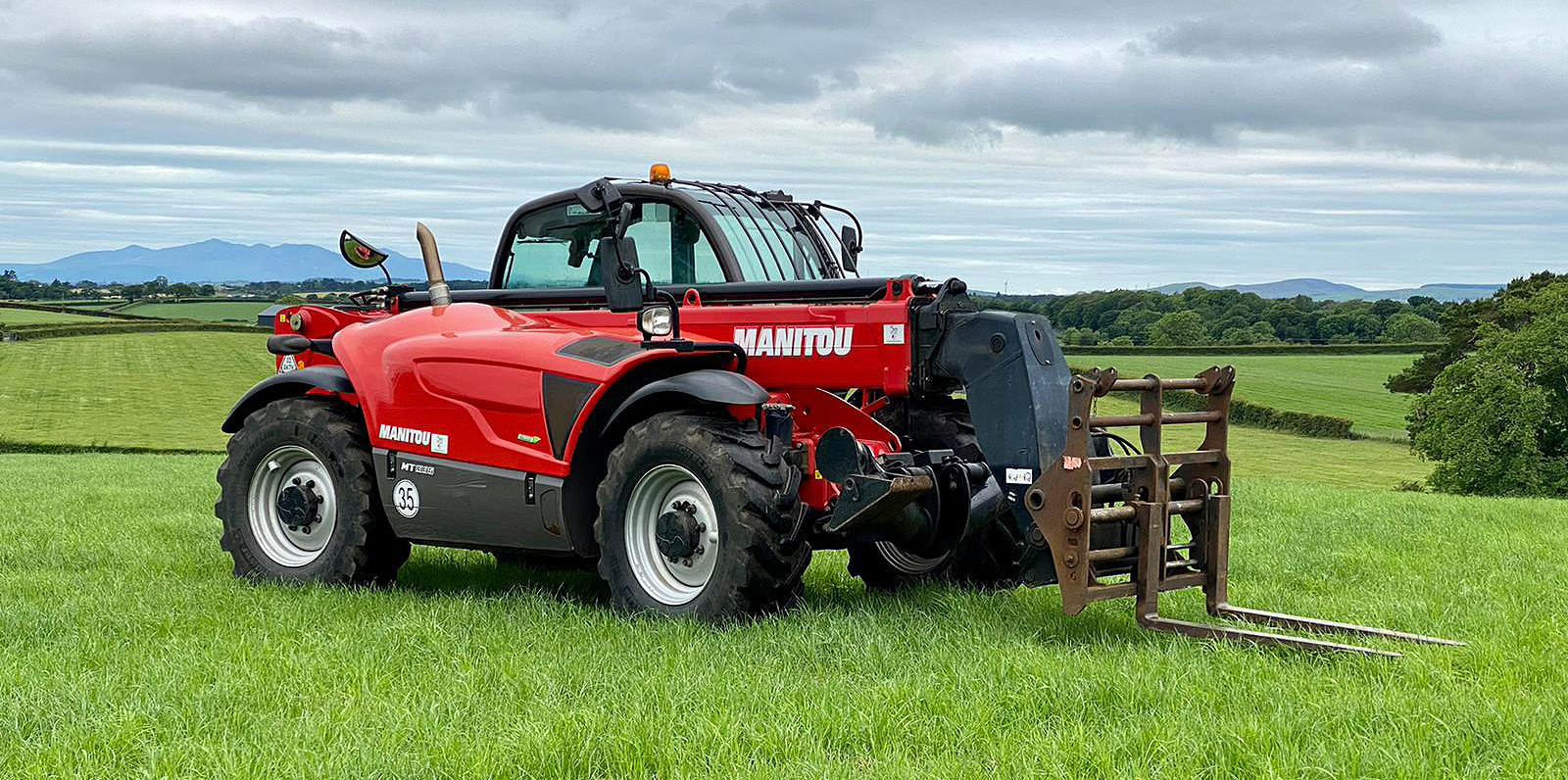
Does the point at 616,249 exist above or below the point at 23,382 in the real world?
above

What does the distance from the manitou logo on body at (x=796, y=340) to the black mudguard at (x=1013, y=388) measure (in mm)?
630

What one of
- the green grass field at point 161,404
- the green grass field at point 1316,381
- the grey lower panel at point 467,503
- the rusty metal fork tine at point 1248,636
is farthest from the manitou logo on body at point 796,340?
the green grass field at point 1316,381

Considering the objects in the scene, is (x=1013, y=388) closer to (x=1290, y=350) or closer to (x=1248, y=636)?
(x=1248, y=636)

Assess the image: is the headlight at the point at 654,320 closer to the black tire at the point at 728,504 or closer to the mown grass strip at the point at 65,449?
the black tire at the point at 728,504

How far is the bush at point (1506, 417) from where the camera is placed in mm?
46062

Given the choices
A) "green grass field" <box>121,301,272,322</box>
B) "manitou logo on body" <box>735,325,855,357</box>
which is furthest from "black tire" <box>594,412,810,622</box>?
"green grass field" <box>121,301,272,322</box>

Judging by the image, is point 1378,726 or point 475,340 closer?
point 1378,726

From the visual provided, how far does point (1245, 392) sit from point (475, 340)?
210 feet

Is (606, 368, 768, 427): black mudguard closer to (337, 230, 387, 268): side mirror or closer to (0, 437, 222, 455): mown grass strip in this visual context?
(337, 230, 387, 268): side mirror

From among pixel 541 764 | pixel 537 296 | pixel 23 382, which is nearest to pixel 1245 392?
pixel 23 382

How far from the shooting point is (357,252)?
10.1 m

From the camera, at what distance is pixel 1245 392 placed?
68.9 m

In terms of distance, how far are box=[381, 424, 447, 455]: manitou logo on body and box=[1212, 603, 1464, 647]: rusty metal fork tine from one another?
443cm

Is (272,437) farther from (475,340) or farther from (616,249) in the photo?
(616,249)
